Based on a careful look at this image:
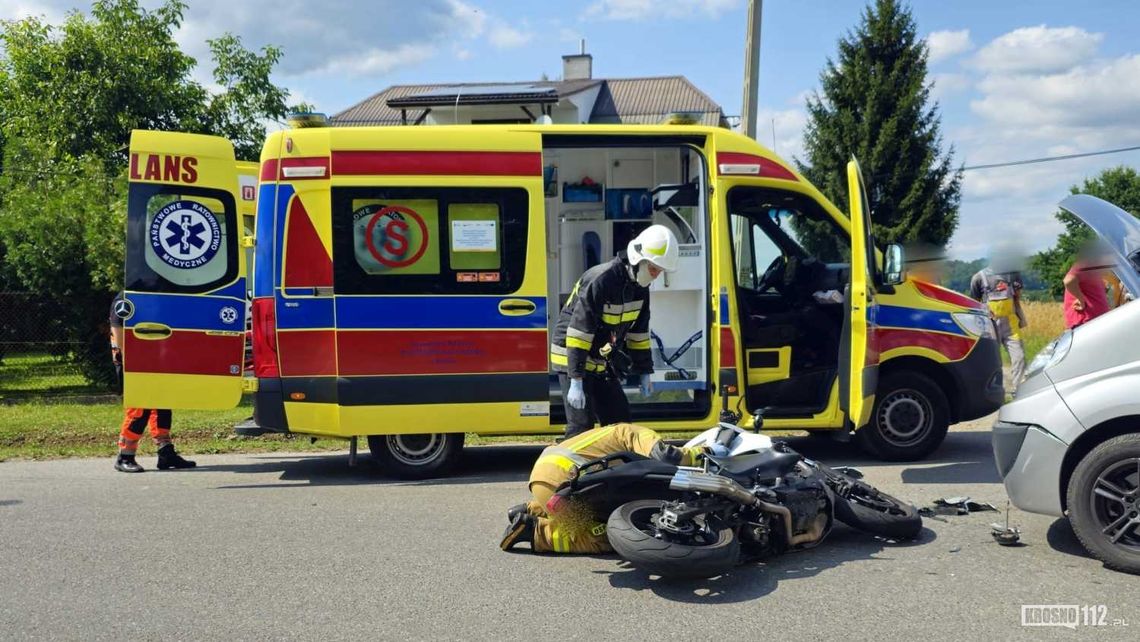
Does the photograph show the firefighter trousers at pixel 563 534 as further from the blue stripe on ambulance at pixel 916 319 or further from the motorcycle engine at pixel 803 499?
the blue stripe on ambulance at pixel 916 319

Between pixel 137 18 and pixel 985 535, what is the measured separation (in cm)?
1848

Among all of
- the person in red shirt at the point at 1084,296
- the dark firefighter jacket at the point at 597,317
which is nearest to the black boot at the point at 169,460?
the dark firefighter jacket at the point at 597,317

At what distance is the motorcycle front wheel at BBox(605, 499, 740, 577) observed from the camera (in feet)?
14.5

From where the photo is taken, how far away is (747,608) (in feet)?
14.3

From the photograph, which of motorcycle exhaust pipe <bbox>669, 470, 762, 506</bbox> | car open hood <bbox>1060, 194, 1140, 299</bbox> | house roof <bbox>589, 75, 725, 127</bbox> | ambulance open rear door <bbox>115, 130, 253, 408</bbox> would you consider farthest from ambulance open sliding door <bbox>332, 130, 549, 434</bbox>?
house roof <bbox>589, 75, 725, 127</bbox>

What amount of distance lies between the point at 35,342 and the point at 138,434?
22.6 ft

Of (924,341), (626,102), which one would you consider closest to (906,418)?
(924,341)

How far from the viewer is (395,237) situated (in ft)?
23.9

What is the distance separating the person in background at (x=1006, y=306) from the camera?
36.0 feet

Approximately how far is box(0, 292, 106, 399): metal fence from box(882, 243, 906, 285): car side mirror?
36.0ft

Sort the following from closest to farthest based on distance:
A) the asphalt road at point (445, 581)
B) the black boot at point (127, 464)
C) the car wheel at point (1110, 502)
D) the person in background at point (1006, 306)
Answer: the asphalt road at point (445, 581)
the car wheel at point (1110, 502)
the black boot at point (127, 464)
the person in background at point (1006, 306)

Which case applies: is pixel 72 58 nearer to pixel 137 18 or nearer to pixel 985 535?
pixel 137 18

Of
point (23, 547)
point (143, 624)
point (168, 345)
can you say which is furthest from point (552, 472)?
point (168, 345)

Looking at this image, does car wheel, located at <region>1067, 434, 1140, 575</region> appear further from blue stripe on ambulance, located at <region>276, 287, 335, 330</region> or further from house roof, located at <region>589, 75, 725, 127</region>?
house roof, located at <region>589, 75, 725, 127</region>
